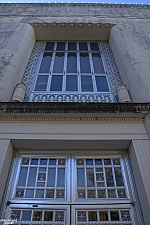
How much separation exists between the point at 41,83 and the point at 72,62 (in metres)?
1.91

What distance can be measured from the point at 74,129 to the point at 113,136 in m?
0.93

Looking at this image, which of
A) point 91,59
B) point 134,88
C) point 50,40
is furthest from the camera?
point 50,40

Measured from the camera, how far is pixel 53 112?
4801 millimetres

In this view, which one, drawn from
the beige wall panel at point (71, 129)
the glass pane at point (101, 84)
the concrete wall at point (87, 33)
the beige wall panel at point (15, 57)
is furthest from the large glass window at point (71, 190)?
the glass pane at point (101, 84)

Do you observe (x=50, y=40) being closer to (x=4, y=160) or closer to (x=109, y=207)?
(x=4, y=160)

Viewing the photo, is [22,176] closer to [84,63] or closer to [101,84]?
[101,84]

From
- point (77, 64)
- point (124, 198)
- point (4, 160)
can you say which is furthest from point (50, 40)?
point (124, 198)

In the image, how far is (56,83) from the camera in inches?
263

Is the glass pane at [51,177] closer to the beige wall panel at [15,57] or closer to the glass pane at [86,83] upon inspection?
the beige wall panel at [15,57]

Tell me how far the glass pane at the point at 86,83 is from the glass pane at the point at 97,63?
602 mm

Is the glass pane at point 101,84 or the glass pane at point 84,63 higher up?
the glass pane at point 84,63

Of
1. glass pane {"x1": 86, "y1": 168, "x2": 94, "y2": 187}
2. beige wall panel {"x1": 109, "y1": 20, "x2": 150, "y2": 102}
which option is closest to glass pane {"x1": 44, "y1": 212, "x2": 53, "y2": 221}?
glass pane {"x1": 86, "y1": 168, "x2": 94, "y2": 187}

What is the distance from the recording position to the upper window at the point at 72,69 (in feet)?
21.4

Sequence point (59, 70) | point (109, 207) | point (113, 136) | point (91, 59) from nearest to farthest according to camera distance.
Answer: point (109, 207)
point (113, 136)
point (59, 70)
point (91, 59)
